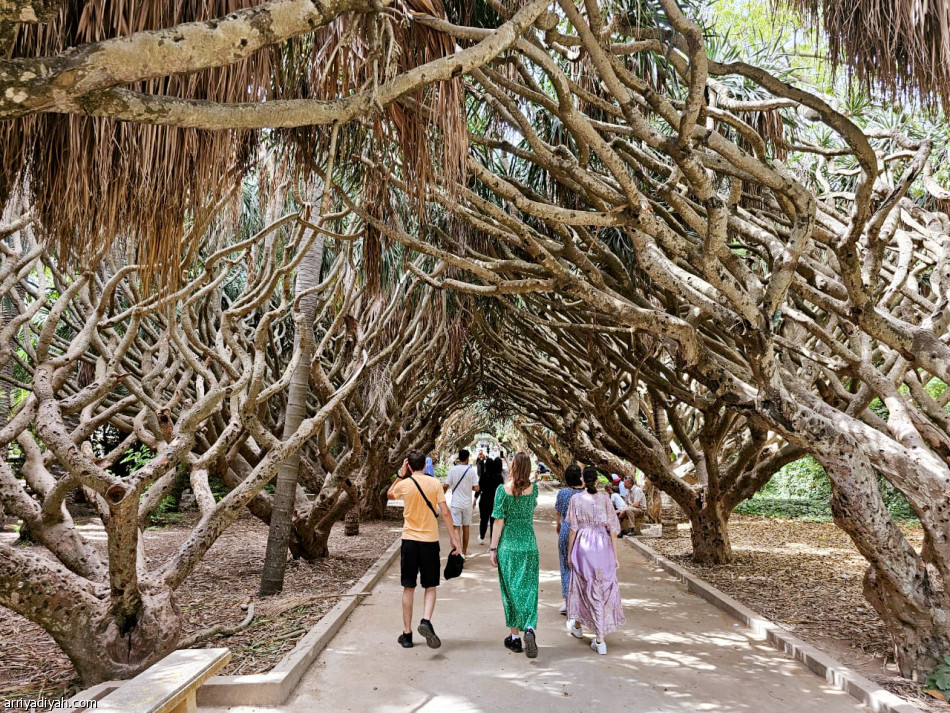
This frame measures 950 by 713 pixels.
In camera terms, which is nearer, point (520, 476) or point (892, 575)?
point (892, 575)

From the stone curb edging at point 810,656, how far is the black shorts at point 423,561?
298cm

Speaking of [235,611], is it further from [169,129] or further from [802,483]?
[802,483]

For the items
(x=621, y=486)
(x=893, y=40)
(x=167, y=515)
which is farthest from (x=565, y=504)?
(x=167, y=515)

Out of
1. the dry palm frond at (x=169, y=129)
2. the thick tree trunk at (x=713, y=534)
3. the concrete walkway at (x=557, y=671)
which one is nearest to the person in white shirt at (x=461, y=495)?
the concrete walkway at (x=557, y=671)

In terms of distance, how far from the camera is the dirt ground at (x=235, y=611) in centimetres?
502

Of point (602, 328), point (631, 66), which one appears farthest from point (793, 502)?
point (631, 66)

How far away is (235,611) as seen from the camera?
269 inches

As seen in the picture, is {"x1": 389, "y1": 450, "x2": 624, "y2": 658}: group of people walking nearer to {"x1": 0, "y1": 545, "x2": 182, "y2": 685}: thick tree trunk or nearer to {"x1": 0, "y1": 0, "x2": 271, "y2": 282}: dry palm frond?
{"x1": 0, "y1": 545, "x2": 182, "y2": 685}: thick tree trunk

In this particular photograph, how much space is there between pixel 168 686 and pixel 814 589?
7799mm

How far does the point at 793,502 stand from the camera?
70.5 feet

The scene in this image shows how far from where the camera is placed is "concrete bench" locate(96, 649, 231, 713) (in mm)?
3031

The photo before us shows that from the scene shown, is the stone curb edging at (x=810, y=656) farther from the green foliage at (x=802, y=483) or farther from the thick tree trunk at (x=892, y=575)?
the green foliage at (x=802, y=483)

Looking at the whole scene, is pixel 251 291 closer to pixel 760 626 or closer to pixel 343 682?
pixel 343 682

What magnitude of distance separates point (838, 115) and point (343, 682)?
517 cm
